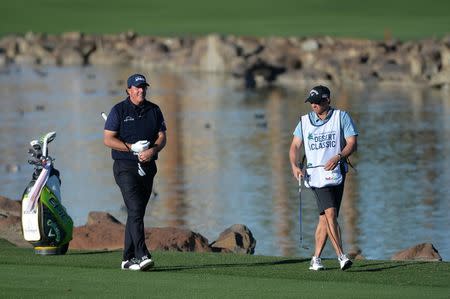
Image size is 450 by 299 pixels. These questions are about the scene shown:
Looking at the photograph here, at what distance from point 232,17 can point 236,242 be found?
89160 mm

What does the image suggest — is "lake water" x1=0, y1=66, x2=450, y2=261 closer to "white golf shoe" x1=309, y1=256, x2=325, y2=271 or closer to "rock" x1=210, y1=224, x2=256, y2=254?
"rock" x1=210, y1=224, x2=256, y2=254

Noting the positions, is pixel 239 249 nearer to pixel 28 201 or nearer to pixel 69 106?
pixel 28 201

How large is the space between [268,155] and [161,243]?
23.8 m

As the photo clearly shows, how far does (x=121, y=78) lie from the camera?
279 feet

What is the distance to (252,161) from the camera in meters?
41.0

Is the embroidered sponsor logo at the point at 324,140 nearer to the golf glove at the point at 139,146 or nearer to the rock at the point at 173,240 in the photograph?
the golf glove at the point at 139,146

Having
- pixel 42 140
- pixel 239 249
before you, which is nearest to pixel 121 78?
pixel 239 249

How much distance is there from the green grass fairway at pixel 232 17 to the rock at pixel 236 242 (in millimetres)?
75379

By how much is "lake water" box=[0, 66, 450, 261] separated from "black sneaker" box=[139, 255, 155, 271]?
9609mm

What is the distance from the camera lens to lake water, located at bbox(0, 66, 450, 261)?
2812 cm

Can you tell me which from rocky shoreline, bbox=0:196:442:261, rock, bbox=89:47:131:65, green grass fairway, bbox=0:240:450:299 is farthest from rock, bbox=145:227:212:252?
rock, bbox=89:47:131:65

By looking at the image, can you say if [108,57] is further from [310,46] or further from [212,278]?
[212,278]

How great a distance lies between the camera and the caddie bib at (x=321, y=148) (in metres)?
14.1

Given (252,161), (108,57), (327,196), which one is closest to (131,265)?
(327,196)
